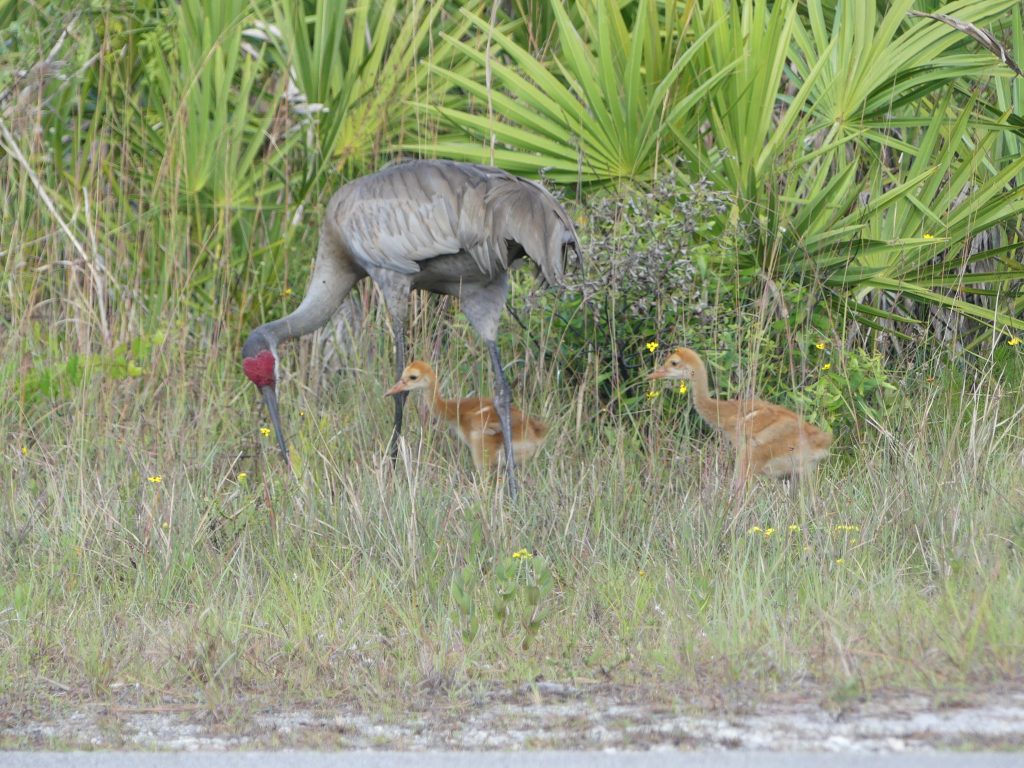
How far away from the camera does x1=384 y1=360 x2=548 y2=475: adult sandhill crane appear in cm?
697

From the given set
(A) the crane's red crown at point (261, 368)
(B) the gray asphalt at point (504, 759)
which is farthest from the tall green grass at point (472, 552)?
(B) the gray asphalt at point (504, 759)

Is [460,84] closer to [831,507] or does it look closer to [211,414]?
[211,414]

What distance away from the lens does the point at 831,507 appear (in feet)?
19.0

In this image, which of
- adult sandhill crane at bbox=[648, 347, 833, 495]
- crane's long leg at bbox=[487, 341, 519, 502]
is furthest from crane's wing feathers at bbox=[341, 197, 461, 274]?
adult sandhill crane at bbox=[648, 347, 833, 495]

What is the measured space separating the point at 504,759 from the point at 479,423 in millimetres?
3682

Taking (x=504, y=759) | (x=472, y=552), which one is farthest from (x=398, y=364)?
(x=504, y=759)

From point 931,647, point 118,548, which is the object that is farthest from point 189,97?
point 931,647

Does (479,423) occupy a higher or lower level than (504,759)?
lower

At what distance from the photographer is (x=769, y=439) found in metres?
6.35

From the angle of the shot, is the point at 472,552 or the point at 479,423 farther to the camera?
the point at 479,423

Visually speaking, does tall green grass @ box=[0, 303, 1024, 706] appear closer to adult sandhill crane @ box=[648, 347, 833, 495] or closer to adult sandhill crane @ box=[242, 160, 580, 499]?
adult sandhill crane @ box=[648, 347, 833, 495]

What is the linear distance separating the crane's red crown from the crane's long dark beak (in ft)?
0.10

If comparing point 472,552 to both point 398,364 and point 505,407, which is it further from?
point 398,364

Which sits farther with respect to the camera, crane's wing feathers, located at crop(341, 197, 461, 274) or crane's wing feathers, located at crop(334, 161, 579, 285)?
crane's wing feathers, located at crop(341, 197, 461, 274)
